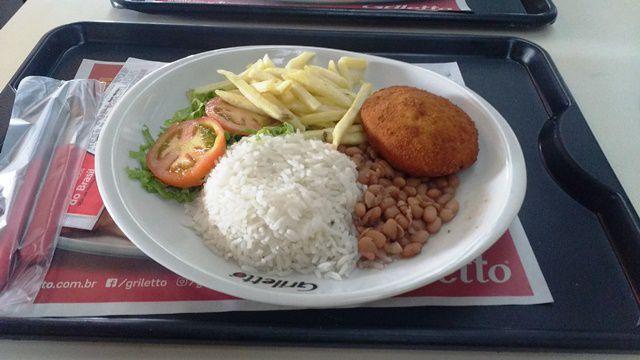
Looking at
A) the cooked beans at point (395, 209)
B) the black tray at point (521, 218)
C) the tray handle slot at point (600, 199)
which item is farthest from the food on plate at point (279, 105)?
the tray handle slot at point (600, 199)

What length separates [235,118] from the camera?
1388mm

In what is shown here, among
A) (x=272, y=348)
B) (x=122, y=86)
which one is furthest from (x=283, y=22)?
(x=272, y=348)

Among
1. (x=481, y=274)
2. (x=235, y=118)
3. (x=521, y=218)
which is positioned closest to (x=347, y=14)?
(x=235, y=118)

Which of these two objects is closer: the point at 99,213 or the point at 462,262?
the point at 462,262

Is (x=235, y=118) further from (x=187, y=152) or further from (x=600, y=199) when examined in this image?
(x=600, y=199)

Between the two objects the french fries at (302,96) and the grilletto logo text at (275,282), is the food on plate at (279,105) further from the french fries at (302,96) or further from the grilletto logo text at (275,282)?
the grilletto logo text at (275,282)

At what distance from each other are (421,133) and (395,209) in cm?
23

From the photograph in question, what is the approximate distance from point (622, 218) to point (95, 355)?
122cm

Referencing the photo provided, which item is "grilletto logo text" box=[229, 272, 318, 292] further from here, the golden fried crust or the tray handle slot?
the tray handle slot

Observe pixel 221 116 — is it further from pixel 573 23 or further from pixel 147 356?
pixel 573 23

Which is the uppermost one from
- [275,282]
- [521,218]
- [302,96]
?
[302,96]

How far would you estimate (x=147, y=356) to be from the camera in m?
0.93

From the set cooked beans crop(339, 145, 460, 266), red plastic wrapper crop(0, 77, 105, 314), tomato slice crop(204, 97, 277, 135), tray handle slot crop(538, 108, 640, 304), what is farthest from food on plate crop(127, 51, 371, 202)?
tray handle slot crop(538, 108, 640, 304)

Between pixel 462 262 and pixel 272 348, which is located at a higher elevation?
pixel 462 262
